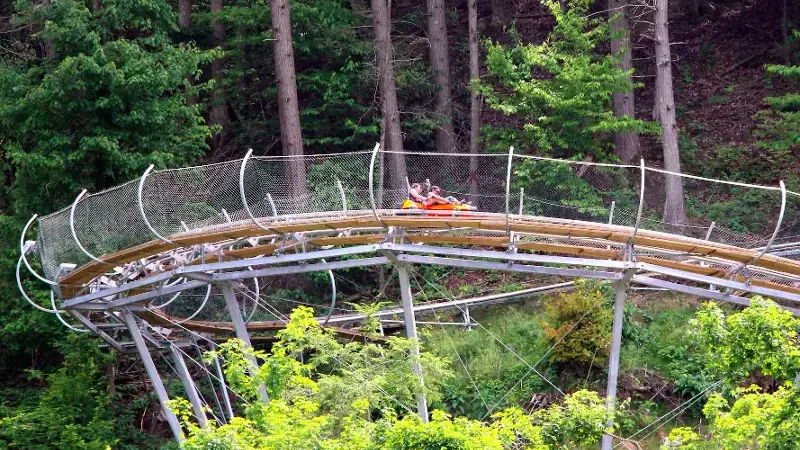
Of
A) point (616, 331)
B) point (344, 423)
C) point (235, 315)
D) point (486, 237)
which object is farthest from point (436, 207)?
point (344, 423)

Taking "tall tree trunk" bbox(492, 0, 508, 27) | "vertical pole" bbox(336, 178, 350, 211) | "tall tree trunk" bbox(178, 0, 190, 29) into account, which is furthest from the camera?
"tall tree trunk" bbox(492, 0, 508, 27)

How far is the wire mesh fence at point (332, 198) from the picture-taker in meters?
19.3

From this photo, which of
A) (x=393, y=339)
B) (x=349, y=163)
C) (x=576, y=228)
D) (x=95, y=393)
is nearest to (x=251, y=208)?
(x=349, y=163)


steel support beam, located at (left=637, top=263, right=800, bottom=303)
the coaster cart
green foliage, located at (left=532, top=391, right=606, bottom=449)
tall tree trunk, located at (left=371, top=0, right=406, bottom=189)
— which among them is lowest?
green foliage, located at (left=532, top=391, right=606, bottom=449)

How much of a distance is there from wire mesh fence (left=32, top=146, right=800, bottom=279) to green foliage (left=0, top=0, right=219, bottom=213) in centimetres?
477

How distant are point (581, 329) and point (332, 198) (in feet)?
20.6

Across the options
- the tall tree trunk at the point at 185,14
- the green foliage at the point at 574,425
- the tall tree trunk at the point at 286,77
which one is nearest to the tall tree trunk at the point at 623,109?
the tall tree trunk at the point at 286,77

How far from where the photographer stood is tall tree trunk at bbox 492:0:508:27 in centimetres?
3666

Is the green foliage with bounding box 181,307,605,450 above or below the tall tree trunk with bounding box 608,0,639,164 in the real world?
below

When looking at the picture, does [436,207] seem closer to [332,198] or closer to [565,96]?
[332,198]

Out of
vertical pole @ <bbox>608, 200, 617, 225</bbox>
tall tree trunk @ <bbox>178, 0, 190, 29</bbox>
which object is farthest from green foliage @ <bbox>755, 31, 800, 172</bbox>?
tall tree trunk @ <bbox>178, 0, 190, 29</bbox>

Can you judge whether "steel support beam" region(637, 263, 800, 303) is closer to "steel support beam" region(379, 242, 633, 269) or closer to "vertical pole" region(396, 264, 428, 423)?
"steel support beam" region(379, 242, 633, 269)

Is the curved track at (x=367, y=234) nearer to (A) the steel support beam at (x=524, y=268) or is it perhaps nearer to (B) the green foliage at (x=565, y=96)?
(A) the steel support beam at (x=524, y=268)

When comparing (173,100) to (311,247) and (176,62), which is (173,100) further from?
→ (311,247)
